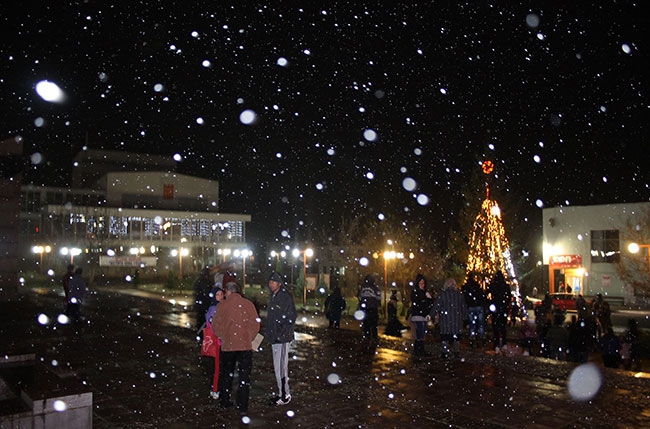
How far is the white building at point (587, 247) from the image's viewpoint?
37.5 m

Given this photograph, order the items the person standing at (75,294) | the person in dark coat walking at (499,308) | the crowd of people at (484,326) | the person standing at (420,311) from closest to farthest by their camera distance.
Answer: the crowd of people at (484,326) → the person standing at (420,311) → the person in dark coat walking at (499,308) → the person standing at (75,294)

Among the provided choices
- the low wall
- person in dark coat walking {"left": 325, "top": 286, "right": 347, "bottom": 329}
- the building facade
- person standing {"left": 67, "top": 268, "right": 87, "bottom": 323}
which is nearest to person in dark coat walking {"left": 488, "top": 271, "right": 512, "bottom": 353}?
person in dark coat walking {"left": 325, "top": 286, "right": 347, "bottom": 329}

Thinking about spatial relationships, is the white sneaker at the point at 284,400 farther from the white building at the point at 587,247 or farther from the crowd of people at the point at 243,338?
the white building at the point at 587,247

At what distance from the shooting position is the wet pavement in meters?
6.42

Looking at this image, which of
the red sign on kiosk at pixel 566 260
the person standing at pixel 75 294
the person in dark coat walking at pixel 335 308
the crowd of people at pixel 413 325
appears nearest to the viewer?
the crowd of people at pixel 413 325

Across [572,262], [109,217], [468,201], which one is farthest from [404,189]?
[109,217]

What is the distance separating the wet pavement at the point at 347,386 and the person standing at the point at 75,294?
1.91 metres

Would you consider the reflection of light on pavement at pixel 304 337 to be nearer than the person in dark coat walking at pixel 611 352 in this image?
No

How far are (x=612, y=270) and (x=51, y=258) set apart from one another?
46.3 meters

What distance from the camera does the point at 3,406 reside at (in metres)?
5.31

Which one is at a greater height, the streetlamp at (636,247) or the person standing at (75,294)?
the streetlamp at (636,247)

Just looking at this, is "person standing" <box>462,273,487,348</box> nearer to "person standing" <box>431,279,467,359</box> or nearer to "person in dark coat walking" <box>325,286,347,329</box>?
"person standing" <box>431,279,467,359</box>

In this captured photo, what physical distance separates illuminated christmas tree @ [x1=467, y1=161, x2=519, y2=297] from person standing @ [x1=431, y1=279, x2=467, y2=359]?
8.87 m

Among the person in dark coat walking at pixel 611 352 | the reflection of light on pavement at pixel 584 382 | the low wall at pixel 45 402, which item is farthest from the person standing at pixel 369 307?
the low wall at pixel 45 402
